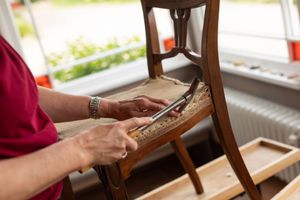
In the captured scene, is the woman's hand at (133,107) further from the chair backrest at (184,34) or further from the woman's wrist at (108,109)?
the chair backrest at (184,34)

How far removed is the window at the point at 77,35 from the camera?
2248mm

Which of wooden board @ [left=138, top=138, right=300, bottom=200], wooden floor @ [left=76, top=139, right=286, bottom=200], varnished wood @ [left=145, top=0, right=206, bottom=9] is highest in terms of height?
varnished wood @ [left=145, top=0, right=206, bottom=9]

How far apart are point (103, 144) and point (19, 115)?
0.63 feet

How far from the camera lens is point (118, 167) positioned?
1.06m

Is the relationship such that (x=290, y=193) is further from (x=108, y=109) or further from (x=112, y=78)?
(x=112, y=78)

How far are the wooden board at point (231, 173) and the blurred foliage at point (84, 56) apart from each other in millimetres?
984

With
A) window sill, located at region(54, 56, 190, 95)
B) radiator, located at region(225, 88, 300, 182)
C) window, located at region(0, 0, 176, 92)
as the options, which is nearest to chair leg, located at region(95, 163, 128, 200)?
radiator, located at region(225, 88, 300, 182)

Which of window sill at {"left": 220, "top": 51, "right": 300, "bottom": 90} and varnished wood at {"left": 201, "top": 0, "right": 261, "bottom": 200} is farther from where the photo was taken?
window sill at {"left": 220, "top": 51, "right": 300, "bottom": 90}

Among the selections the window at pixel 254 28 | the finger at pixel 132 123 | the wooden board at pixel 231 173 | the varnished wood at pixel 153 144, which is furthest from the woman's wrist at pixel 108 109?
the window at pixel 254 28

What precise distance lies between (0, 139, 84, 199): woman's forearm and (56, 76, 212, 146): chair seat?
297mm

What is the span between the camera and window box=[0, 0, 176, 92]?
2248 millimetres

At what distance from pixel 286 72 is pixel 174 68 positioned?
0.72 m

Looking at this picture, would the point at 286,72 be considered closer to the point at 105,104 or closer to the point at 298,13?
the point at 298,13

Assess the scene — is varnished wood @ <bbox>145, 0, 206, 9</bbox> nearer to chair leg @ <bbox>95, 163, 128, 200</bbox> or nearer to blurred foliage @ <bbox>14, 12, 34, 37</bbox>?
chair leg @ <bbox>95, 163, 128, 200</bbox>
